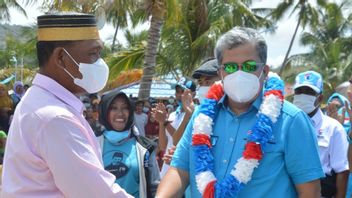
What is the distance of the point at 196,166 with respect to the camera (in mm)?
2973

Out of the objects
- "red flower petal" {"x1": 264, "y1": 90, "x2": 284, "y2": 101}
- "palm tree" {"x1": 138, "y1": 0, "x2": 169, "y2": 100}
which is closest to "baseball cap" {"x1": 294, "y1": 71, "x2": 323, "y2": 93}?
"red flower petal" {"x1": 264, "y1": 90, "x2": 284, "y2": 101}

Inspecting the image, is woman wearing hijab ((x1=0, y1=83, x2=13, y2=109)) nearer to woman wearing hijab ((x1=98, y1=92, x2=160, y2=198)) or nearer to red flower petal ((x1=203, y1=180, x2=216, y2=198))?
woman wearing hijab ((x1=98, y1=92, x2=160, y2=198))

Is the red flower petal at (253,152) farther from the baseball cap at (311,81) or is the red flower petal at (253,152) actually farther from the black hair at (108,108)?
the black hair at (108,108)

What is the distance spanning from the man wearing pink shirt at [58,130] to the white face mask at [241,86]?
0.72 metres

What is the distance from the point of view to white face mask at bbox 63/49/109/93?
8.65ft

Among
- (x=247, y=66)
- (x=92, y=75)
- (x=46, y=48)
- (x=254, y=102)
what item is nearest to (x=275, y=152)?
(x=254, y=102)

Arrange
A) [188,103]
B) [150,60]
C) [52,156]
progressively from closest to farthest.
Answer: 1. [52,156]
2. [188,103]
3. [150,60]

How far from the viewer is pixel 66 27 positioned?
2.59 meters

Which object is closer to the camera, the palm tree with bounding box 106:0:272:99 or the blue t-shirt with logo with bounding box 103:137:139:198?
the blue t-shirt with logo with bounding box 103:137:139:198

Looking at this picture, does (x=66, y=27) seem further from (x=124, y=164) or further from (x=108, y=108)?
(x=108, y=108)

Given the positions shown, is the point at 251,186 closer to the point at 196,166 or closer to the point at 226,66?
the point at 196,166

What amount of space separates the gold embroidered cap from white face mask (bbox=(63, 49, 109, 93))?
95 mm

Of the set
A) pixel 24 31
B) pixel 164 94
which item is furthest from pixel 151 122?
pixel 24 31

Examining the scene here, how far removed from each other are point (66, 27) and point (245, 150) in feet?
3.43
